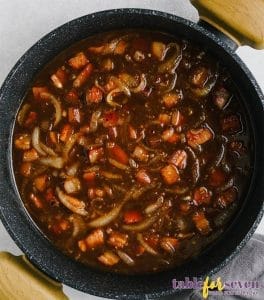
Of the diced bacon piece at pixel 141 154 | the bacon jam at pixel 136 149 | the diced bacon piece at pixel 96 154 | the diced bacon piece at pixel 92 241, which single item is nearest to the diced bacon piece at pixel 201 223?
the bacon jam at pixel 136 149

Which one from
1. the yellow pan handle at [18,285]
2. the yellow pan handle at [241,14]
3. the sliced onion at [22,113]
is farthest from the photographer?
the sliced onion at [22,113]

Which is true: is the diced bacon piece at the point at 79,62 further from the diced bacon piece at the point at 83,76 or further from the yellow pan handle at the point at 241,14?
the yellow pan handle at the point at 241,14

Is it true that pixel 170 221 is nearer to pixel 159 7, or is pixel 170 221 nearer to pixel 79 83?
pixel 79 83

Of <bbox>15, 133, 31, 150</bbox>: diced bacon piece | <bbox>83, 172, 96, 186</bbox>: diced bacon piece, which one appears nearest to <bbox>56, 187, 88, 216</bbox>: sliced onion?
<bbox>83, 172, 96, 186</bbox>: diced bacon piece

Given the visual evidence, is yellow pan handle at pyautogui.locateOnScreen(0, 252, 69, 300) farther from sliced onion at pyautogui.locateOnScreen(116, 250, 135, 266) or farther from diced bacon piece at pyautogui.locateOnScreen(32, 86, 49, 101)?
diced bacon piece at pyautogui.locateOnScreen(32, 86, 49, 101)

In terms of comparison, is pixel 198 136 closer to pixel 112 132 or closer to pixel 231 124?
pixel 231 124

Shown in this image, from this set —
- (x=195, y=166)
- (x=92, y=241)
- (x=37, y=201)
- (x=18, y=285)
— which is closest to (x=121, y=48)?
(x=195, y=166)
